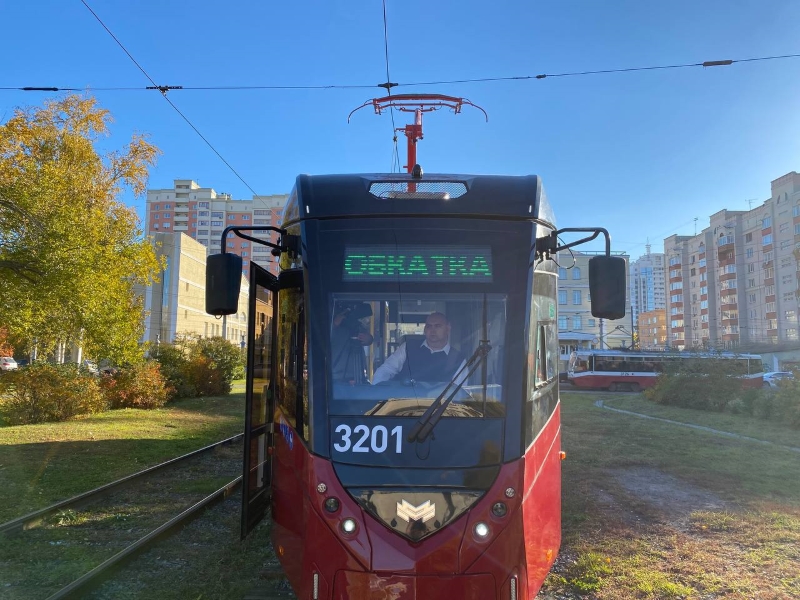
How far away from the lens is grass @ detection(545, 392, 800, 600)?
5.38 meters

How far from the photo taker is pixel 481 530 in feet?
11.2

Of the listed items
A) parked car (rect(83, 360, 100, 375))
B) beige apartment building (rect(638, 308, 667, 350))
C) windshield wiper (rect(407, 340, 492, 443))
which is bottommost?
parked car (rect(83, 360, 100, 375))

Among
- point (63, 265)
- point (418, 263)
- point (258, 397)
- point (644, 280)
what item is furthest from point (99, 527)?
point (644, 280)

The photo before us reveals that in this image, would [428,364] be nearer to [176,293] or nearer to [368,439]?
[368,439]

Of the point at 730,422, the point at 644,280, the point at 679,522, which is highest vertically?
the point at 644,280

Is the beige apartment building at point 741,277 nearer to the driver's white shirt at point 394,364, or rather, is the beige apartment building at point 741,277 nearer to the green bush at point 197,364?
the green bush at point 197,364

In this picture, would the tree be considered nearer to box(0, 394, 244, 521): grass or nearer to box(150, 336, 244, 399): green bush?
box(0, 394, 244, 521): grass

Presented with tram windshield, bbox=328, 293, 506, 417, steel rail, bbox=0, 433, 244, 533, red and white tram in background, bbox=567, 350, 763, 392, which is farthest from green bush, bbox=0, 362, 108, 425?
red and white tram in background, bbox=567, 350, 763, 392

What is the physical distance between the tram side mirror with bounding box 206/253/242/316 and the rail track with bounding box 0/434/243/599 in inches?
105

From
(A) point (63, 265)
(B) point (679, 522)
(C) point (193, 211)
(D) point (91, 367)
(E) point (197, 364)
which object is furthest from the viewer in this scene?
(C) point (193, 211)

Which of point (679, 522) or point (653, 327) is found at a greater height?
point (653, 327)

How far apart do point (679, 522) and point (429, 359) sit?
16.7 ft

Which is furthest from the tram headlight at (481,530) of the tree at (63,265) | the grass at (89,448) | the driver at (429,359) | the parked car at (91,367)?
the parked car at (91,367)

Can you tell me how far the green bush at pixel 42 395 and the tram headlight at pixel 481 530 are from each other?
17419 millimetres
